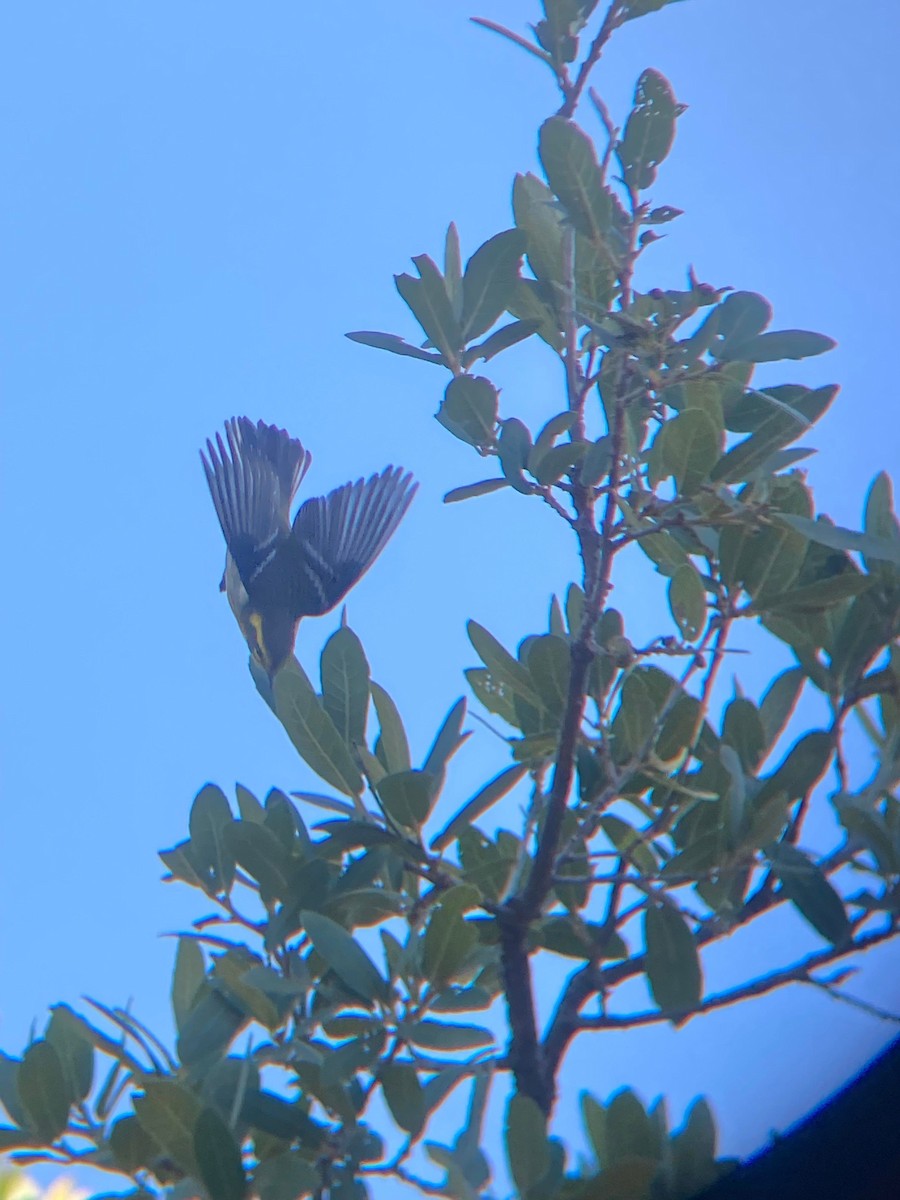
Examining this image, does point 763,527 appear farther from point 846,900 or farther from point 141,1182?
point 141,1182

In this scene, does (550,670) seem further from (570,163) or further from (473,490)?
(570,163)

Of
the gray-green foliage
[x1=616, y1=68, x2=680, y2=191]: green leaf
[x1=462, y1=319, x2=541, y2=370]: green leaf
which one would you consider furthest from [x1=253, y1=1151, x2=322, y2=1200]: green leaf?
[x1=616, y1=68, x2=680, y2=191]: green leaf

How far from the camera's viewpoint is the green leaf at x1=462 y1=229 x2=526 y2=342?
72 centimetres

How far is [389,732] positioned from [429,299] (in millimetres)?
270

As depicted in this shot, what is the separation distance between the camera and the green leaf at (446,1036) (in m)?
0.62

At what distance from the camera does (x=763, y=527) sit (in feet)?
2.21

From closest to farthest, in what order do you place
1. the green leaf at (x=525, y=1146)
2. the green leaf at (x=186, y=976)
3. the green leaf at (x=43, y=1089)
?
the green leaf at (x=525, y=1146) → the green leaf at (x=43, y=1089) → the green leaf at (x=186, y=976)

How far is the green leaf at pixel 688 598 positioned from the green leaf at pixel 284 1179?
0.35m

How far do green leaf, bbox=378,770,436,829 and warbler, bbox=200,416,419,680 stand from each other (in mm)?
327

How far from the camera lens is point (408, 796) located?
0.67 meters

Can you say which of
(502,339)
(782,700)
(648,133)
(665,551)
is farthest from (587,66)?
(782,700)

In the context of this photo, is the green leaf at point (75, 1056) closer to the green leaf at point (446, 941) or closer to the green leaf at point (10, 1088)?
the green leaf at point (10, 1088)

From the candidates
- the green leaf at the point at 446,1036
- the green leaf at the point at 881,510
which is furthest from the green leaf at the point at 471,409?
the green leaf at the point at 446,1036

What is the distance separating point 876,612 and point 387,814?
12.7 inches
